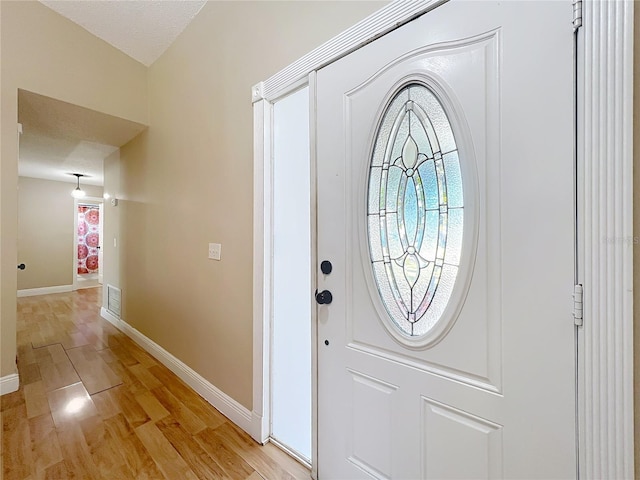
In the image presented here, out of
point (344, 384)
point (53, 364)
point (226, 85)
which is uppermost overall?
point (226, 85)

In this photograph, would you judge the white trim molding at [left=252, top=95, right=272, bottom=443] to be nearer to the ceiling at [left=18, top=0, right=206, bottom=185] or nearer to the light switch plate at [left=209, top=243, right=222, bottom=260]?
the light switch plate at [left=209, top=243, right=222, bottom=260]

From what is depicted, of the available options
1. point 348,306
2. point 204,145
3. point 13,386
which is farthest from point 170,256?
point 348,306

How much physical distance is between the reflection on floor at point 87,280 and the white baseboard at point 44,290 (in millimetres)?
284

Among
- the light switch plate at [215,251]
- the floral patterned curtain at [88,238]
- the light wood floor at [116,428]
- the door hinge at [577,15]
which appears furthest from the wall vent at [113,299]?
the door hinge at [577,15]

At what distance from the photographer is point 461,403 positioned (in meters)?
0.93

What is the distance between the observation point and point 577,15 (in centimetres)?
73

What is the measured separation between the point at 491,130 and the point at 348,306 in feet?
2.80

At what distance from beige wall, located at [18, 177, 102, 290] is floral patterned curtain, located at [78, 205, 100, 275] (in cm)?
45

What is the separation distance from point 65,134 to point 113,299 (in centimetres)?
215

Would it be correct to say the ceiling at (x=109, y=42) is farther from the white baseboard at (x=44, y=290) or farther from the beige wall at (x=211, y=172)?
the white baseboard at (x=44, y=290)

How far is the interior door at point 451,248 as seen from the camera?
0.78 m

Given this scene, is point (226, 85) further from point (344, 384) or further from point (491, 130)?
point (344, 384)

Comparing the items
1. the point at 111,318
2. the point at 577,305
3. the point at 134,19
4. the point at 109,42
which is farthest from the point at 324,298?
the point at 111,318

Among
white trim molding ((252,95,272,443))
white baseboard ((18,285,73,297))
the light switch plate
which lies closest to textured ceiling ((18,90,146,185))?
the light switch plate
